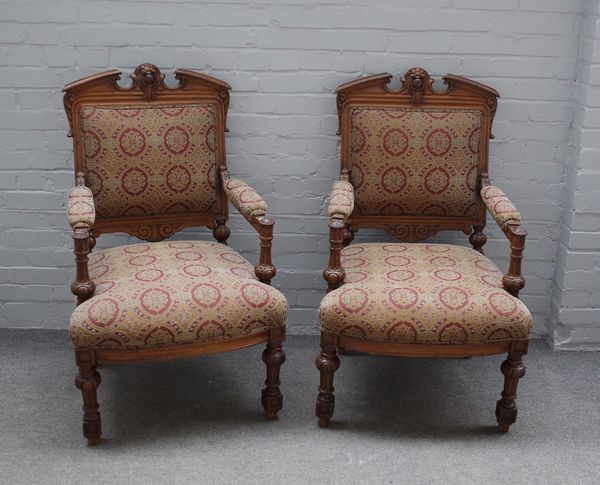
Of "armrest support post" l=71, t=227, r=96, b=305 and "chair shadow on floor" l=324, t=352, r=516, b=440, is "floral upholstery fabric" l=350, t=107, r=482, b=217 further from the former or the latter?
"armrest support post" l=71, t=227, r=96, b=305

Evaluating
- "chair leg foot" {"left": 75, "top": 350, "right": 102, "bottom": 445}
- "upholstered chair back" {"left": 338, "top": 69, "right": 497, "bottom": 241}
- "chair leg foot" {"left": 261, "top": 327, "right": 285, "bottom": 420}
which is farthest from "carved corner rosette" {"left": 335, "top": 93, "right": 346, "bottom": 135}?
"chair leg foot" {"left": 75, "top": 350, "right": 102, "bottom": 445}

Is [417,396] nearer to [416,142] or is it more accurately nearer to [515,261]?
[515,261]

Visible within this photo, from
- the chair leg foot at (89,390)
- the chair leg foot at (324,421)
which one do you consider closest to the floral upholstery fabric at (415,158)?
the chair leg foot at (324,421)

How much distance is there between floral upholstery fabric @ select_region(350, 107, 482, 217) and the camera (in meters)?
2.84

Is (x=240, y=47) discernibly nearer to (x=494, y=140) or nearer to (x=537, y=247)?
(x=494, y=140)

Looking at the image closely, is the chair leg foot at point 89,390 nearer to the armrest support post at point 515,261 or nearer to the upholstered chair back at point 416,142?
the upholstered chair back at point 416,142

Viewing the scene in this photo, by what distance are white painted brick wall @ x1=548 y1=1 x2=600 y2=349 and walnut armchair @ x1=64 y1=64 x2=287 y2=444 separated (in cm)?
120

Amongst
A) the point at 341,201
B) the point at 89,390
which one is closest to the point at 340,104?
the point at 341,201

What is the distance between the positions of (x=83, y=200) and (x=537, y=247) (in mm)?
1721

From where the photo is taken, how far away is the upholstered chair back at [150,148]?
2.72 m

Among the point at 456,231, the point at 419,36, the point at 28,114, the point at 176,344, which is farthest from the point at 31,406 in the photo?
the point at 419,36

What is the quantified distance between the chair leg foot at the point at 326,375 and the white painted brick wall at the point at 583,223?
1086 millimetres

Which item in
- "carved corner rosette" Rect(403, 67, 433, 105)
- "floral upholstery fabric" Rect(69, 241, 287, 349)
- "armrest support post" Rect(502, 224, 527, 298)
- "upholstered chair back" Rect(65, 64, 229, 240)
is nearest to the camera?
"floral upholstery fabric" Rect(69, 241, 287, 349)

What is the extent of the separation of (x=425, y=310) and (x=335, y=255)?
1.06 ft
